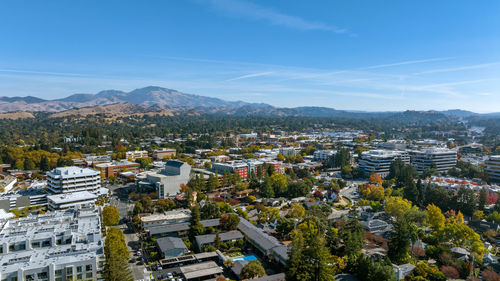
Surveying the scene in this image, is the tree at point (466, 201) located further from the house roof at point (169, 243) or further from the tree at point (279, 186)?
the house roof at point (169, 243)

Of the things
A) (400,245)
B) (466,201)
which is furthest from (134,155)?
(466,201)

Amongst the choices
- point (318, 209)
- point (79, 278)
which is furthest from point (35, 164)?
point (318, 209)

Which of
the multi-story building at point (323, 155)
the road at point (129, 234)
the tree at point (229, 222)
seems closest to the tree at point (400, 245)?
the tree at point (229, 222)

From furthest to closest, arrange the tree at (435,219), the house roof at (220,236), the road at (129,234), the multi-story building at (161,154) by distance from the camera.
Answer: the multi-story building at (161,154)
the tree at (435,219)
the house roof at (220,236)
the road at (129,234)

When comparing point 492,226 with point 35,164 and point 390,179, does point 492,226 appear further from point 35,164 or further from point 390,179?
point 35,164

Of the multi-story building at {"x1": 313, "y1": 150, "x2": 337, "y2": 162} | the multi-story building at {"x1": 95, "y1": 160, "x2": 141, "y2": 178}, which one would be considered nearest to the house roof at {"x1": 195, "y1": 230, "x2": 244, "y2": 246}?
the multi-story building at {"x1": 95, "y1": 160, "x2": 141, "y2": 178}

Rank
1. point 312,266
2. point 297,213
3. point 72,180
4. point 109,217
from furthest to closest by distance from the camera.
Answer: point 72,180
point 297,213
point 109,217
point 312,266

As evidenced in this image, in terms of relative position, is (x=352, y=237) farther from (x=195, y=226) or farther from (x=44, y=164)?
(x=44, y=164)
